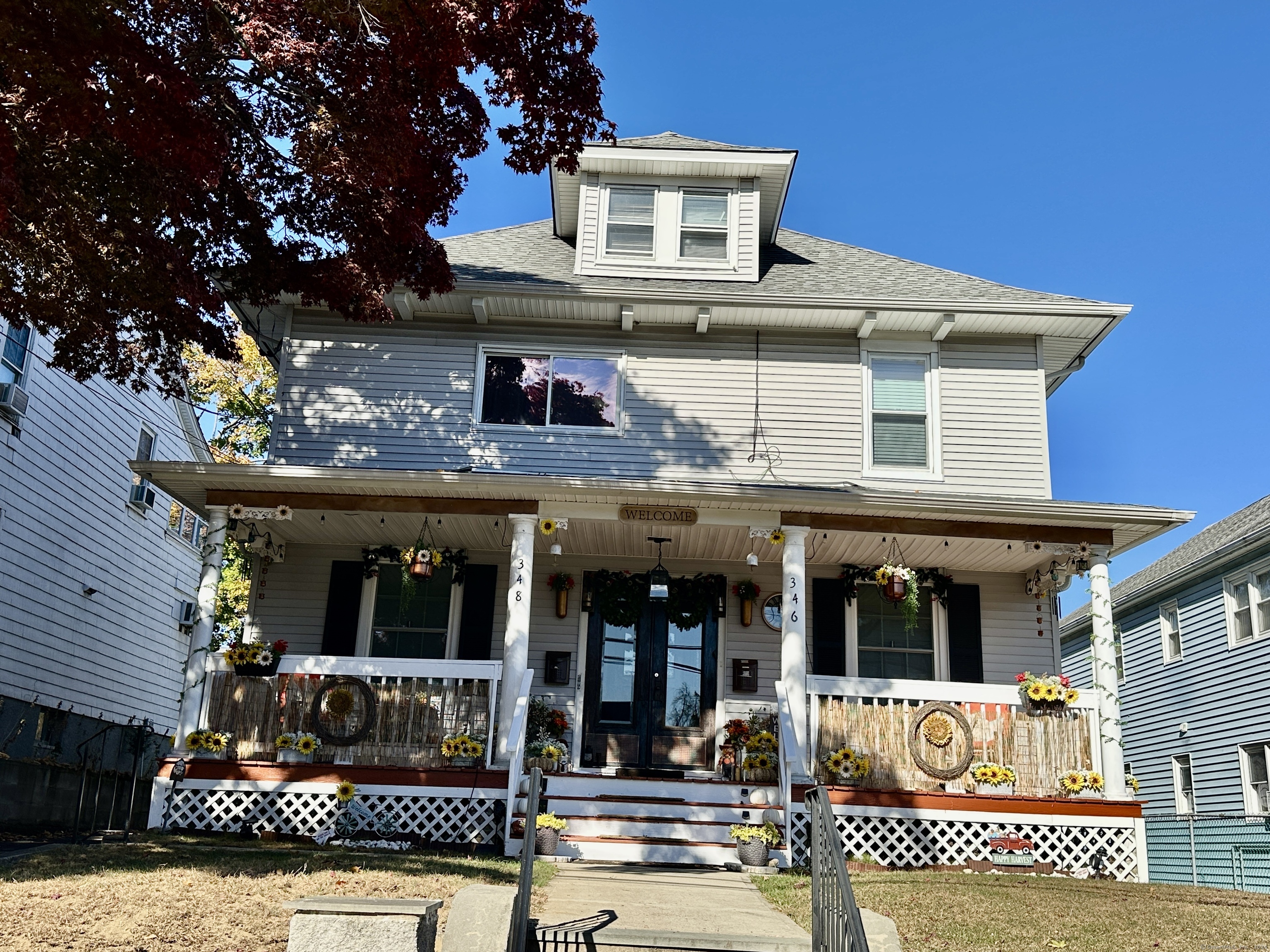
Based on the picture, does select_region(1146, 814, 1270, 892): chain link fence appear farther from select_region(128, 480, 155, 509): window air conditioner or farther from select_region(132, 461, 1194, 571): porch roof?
select_region(128, 480, 155, 509): window air conditioner

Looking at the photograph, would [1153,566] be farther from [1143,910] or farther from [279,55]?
[279,55]

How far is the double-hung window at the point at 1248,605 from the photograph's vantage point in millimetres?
16844

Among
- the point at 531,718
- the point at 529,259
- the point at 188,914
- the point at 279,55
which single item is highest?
the point at 529,259

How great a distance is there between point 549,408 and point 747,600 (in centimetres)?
331

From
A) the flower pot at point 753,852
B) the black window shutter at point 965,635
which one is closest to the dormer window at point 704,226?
the black window shutter at point 965,635

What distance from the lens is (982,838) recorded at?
33.2 feet

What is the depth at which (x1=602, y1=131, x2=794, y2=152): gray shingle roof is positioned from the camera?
539 inches

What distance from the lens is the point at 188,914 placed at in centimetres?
568

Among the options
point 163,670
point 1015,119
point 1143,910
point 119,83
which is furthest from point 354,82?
point 1015,119

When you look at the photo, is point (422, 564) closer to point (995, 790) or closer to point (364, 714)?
point (364, 714)

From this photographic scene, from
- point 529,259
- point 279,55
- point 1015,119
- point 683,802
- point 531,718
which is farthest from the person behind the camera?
point 1015,119

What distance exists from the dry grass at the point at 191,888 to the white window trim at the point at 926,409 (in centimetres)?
646

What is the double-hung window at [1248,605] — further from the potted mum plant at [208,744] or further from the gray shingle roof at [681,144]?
the potted mum plant at [208,744]

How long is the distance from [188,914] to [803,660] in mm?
6473
